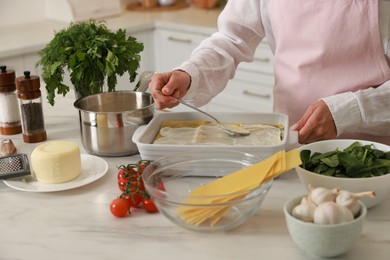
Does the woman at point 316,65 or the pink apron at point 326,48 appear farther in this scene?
the pink apron at point 326,48

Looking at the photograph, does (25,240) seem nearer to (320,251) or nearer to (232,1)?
(320,251)

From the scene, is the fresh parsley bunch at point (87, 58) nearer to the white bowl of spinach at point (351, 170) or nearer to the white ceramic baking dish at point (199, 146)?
the white ceramic baking dish at point (199, 146)

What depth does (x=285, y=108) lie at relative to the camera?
176 cm

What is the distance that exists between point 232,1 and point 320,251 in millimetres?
971

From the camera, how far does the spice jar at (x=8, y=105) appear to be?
5.40 ft

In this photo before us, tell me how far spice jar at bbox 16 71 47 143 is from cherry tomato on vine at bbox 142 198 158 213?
511 millimetres

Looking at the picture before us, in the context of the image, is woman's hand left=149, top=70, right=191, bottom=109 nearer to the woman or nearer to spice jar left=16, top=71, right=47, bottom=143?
the woman

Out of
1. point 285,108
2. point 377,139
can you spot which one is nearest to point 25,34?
point 285,108

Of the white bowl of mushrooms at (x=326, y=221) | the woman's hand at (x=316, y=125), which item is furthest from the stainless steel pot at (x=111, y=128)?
the white bowl of mushrooms at (x=326, y=221)

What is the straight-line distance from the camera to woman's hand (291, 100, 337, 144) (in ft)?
4.63

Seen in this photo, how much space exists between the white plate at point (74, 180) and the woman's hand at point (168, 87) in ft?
0.67

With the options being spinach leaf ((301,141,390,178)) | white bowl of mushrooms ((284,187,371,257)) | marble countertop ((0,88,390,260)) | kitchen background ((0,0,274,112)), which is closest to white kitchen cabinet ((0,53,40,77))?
kitchen background ((0,0,274,112))

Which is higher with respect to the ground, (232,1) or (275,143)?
A: (232,1)

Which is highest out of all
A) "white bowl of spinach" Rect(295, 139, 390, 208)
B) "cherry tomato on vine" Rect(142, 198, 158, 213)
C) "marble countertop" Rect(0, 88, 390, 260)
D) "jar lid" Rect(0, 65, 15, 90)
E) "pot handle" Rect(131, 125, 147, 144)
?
"jar lid" Rect(0, 65, 15, 90)
